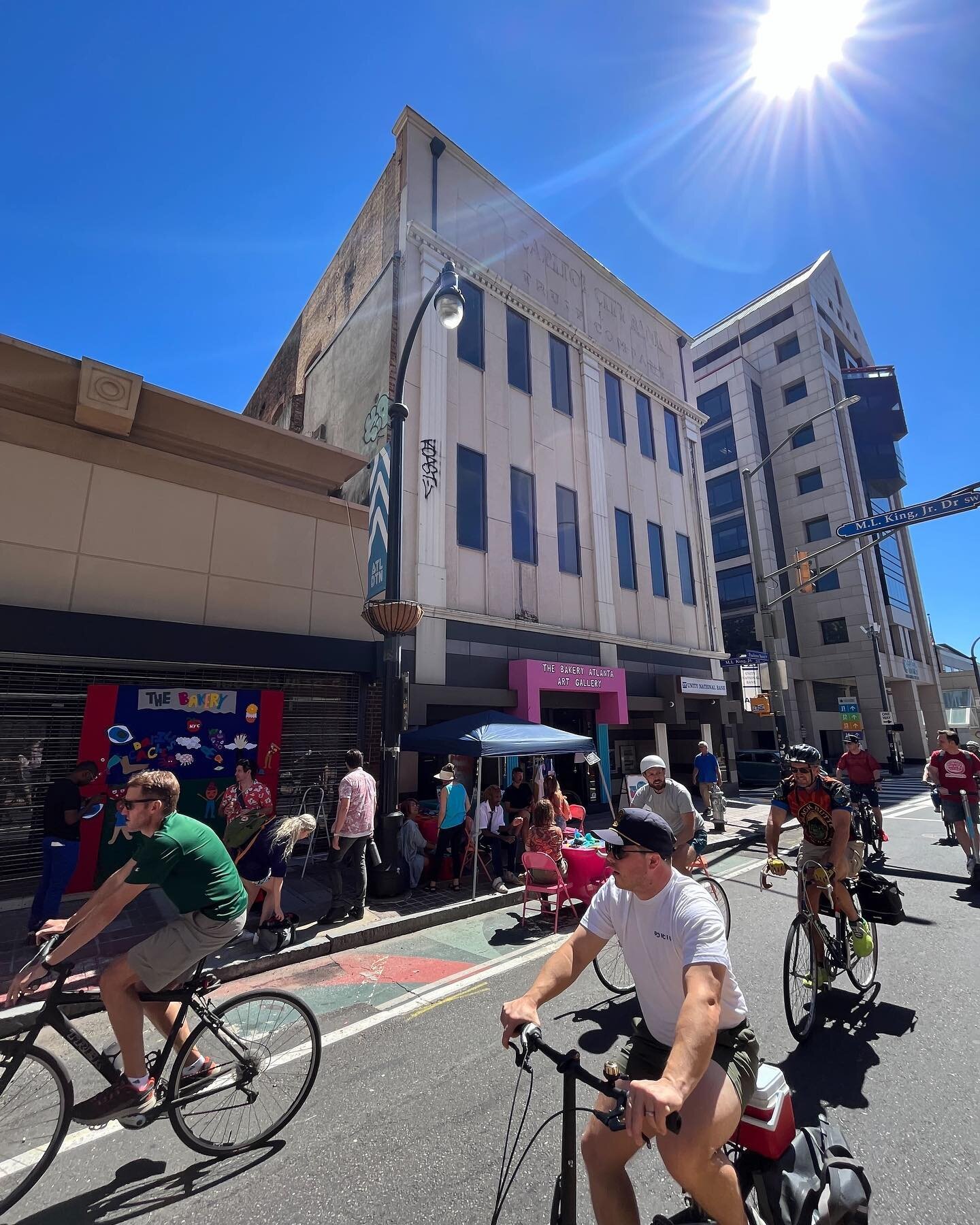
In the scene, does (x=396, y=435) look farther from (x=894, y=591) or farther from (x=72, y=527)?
(x=894, y=591)

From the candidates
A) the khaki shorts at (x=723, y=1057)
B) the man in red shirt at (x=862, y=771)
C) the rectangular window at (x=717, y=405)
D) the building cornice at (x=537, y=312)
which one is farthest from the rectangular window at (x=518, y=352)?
the rectangular window at (x=717, y=405)

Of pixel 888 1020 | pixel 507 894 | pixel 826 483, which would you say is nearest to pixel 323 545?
pixel 507 894

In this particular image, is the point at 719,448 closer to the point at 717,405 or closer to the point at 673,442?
the point at 717,405

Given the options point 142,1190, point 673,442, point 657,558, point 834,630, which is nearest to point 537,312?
point 673,442

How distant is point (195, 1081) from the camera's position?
10.3 feet

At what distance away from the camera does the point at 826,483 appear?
3775 centimetres

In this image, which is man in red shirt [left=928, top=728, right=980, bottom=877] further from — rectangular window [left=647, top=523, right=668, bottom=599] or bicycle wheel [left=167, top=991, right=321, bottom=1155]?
rectangular window [left=647, top=523, right=668, bottom=599]

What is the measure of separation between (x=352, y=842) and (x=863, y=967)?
5.43 m

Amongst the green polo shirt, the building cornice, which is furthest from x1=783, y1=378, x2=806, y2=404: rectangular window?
the green polo shirt

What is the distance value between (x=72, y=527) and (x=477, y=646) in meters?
7.76

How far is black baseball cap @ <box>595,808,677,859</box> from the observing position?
227 centimetres

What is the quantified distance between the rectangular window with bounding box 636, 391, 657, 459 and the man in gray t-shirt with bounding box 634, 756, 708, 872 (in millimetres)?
15232

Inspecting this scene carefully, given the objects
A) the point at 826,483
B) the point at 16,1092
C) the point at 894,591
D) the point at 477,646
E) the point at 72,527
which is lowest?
the point at 16,1092

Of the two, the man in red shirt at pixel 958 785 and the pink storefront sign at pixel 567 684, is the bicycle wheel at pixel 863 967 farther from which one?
the pink storefront sign at pixel 567 684
